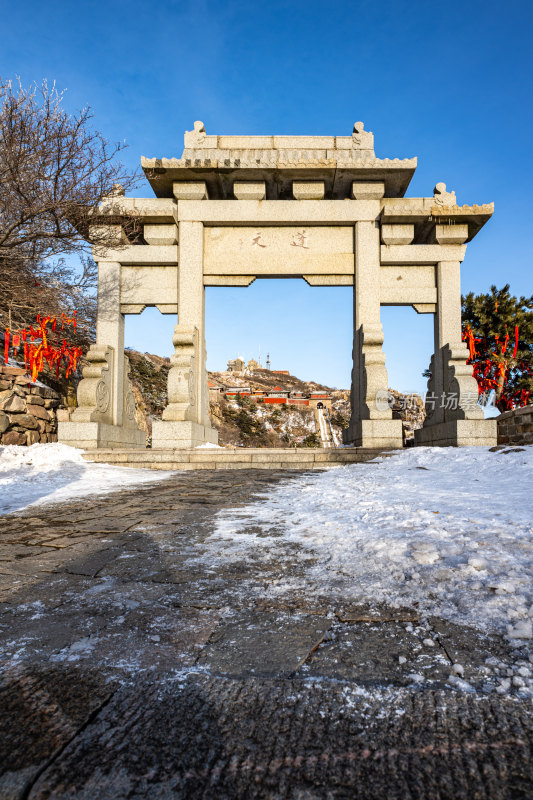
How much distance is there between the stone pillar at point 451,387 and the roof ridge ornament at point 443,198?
1330mm

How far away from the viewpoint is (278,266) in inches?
368

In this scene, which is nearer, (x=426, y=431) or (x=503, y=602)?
(x=503, y=602)

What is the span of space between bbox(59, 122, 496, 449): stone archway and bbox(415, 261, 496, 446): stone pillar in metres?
0.04

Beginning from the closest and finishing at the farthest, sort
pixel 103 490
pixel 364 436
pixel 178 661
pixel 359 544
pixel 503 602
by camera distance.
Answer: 1. pixel 178 661
2. pixel 503 602
3. pixel 359 544
4. pixel 103 490
5. pixel 364 436

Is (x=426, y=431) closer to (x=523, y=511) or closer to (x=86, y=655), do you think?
(x=523, y=511)

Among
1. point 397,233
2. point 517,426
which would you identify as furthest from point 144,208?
point 517,426

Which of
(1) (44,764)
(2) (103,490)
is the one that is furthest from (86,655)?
(2) (103,490)

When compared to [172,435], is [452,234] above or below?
above

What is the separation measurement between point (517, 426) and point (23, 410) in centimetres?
933

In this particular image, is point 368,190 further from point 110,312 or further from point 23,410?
point 23,410

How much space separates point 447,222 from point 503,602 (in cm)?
Result: 951

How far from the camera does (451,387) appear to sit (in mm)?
8352

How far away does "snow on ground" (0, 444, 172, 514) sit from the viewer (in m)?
4.38

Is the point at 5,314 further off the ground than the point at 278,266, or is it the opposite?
the point at 278,266
